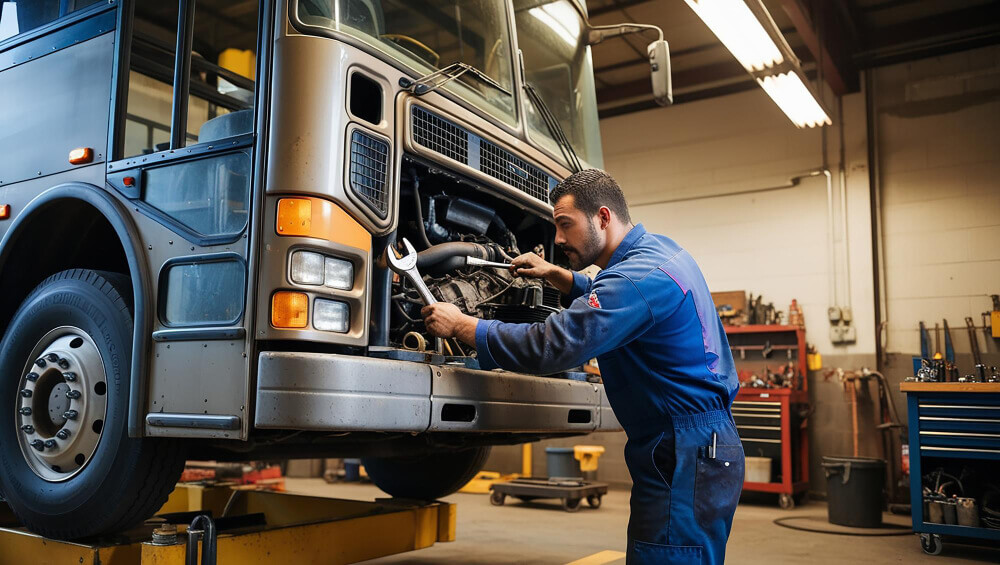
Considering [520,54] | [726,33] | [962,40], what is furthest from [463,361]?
[962,40]

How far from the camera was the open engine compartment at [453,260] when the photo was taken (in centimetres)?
257

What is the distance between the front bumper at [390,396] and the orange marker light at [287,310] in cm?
10

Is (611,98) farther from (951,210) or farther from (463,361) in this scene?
(463,361)

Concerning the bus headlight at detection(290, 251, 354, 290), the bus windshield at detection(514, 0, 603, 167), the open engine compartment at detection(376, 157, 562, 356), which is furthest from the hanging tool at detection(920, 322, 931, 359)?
the bus headlight at detection(290, 251, 354, 290)

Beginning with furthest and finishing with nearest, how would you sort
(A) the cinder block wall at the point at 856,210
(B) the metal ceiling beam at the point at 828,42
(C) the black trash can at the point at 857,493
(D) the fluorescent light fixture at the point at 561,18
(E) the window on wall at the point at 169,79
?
(A) the cinder block wall at the point at 856,210 < (B) the metal ceiling beam at the point at 828,42 < (C) the black trash can at the point at 857,493 < (E) the window on wall at the point at 169,79 < (D) the fluorescent light fixture at the point at 561,18

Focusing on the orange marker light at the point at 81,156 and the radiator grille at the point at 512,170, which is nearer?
the orange marker light at the point at 81,156

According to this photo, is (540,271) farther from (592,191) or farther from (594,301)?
(594,301)

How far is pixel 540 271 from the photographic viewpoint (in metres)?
2.63

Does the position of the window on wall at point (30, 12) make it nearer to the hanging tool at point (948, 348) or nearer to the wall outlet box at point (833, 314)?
the wall outlet box at point (833, 314)

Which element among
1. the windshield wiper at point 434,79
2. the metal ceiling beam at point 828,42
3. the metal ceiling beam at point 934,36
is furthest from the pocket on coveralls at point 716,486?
the metal ceiling beam at point 934,36

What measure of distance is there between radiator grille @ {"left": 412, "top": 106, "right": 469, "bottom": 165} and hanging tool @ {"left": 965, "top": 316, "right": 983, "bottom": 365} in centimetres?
658

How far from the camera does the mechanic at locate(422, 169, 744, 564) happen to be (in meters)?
1.96

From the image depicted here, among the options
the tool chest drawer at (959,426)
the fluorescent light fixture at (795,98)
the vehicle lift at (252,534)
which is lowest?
the vehicle lift at (252,534)

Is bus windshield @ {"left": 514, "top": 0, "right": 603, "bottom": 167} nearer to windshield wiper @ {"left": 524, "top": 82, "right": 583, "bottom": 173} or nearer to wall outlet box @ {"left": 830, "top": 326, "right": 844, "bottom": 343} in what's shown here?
windshield wiper @ {"left": 524, "top": 82, "right": 583, "bottom": 173}
